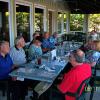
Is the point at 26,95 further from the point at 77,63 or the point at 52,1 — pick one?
the point at 52,1

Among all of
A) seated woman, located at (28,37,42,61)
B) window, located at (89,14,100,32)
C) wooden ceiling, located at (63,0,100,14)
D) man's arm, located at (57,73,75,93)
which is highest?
wooden ceiling, located at (63,0,100,14)

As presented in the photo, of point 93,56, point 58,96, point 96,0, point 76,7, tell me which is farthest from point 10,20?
point 76,7

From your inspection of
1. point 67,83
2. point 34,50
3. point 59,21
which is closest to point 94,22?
point 59,21

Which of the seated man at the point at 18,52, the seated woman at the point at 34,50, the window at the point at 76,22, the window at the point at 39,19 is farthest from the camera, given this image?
the window at the point at 76,22

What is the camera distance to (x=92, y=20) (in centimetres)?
1659

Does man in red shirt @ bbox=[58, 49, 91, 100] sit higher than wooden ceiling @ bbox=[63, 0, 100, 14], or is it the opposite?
wooden ceiling @ bbox=[63, 0, 100, 14]

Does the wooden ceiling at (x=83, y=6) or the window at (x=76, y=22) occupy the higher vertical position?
the wooden ceiling at (x=83, y=6)

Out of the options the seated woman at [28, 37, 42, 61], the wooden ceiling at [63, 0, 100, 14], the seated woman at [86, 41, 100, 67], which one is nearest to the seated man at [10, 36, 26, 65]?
the seated woman at [28, 37, 42, 61]

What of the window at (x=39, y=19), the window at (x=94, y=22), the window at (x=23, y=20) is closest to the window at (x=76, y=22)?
the window at (x=94, y=22)

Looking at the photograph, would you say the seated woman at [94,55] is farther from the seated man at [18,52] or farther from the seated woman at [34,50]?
the seated man at [18,52]

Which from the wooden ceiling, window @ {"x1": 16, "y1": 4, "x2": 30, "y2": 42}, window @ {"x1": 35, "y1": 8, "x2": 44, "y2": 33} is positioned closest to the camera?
window @ {"x1": 16, "y1": 4, "x2": 30, "y2": 42}

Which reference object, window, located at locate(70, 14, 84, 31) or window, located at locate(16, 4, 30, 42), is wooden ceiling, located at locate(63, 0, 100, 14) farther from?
window, located at locate(16, 4, 30, 42)

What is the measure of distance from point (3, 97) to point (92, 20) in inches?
515

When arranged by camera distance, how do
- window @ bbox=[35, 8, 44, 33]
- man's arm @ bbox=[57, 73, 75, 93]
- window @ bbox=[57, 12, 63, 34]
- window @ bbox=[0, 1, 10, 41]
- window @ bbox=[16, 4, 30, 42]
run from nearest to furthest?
man's arm @ bbox=[57, 73, 75, 93]
window @ bbox=[0, 1, 10, 41]
window @ bbox=[16, 4, 30, 42]
window @ bbox=[35, 8, 44, 33]
window @ bbox=[57, 12, 63, 34]
